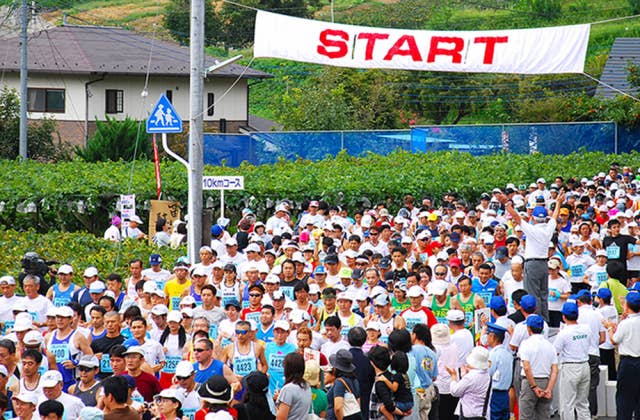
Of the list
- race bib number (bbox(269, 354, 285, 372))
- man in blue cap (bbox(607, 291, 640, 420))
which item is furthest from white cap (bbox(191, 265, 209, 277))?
man in blue cap (bbox(607, 291, 640, 420))

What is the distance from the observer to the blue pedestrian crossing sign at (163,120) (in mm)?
17734

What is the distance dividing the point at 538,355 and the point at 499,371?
0.58 metres

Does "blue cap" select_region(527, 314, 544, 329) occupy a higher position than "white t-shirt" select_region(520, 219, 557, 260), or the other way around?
"white t-shirt" select_region(520, 219, 557, 260)

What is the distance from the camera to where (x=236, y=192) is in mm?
26219

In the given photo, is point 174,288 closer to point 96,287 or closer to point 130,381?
point 96,287

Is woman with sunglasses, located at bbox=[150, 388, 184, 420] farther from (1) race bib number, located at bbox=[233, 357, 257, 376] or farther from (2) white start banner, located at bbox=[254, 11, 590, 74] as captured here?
(2) white start banner, located at bbox=[254, 11, 590, 74]

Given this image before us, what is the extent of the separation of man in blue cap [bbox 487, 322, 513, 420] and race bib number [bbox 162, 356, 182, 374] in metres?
3.10

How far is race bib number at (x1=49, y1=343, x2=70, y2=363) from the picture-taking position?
1130cm

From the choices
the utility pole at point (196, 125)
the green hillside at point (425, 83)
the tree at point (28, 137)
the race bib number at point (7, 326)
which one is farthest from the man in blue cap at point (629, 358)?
the tree at point (28, 137)

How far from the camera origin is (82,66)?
4803 centimetres

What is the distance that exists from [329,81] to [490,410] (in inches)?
1663

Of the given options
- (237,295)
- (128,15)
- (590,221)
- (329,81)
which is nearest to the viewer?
(237,295)

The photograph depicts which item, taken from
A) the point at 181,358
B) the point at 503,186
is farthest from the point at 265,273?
the point at 503,186

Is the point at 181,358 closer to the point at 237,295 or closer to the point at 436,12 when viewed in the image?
the point at 237,295
